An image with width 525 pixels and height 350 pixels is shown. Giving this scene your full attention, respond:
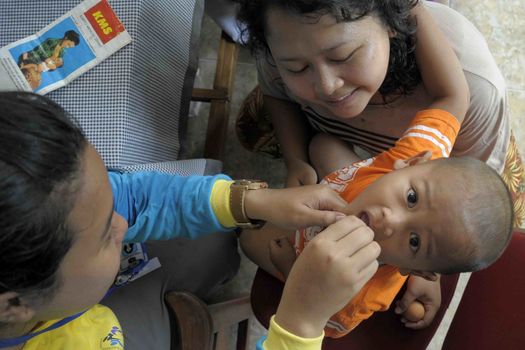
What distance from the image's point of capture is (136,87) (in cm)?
130

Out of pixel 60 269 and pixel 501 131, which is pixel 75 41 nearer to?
pixel 60 269

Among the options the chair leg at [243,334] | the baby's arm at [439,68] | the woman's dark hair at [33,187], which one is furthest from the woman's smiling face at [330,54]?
the chair leg at [243,334]

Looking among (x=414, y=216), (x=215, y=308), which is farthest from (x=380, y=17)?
(x=215, y=308)

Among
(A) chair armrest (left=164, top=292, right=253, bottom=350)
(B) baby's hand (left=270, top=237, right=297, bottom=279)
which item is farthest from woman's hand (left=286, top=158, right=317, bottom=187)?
(A) chair armrest (left=164, top=292, right=253, bottom=350)

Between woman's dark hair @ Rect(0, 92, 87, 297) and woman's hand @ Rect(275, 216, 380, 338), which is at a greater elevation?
woman's dark hair @ Rect(0, 92, 87, 297)

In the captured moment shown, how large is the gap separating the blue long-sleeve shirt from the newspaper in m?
0.48

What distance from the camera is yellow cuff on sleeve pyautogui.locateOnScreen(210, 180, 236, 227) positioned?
3.13ft

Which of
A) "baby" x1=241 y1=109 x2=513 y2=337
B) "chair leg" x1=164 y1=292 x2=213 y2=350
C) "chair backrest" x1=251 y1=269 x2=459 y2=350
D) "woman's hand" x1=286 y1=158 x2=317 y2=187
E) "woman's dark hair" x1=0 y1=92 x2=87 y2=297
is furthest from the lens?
"woman's hand" x1=286 y1=158 x2=317 y2=187

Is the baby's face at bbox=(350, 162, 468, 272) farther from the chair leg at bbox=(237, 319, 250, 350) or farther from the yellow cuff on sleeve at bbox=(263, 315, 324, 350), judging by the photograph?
the chair leg at bbox=(237, 319, 250, 350)

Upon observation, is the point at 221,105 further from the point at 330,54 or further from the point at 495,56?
the point at 495,56

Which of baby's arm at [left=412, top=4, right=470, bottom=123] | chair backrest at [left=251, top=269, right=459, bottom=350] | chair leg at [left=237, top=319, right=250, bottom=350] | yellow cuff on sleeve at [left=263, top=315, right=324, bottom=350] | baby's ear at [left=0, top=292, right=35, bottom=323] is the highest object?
baby's arm at [left=412, top=4, right=470, bottom=123]

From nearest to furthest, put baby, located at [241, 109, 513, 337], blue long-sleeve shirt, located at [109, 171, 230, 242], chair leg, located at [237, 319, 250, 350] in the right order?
1. baby, located at [241, 109, 513, 337]
2. blue long-sleeve shirt, located at [109, 171, 230, 242]
3. chair leg, located at [237, 319, 250, 350]

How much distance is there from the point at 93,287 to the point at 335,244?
0.44 metres

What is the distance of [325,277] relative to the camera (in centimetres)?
73
